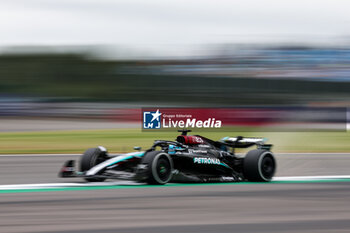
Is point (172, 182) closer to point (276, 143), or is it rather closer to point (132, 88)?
point (276, 143)

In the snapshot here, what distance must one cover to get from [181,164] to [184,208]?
7.44 ft

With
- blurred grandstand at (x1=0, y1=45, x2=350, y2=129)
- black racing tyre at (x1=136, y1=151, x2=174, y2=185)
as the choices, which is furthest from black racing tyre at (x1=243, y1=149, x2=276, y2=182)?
blurred grandstand at (x1=0, y1=45, x2=350, y2=129)

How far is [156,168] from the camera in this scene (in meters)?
7.78

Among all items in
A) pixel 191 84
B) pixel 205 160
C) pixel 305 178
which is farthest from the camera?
pixel 191 84

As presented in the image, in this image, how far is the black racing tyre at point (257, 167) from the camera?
28.2ft

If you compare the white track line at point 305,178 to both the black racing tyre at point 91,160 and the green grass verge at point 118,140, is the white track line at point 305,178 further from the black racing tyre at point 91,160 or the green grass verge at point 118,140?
the green grass verge at point 118,140

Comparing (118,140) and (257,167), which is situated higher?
(118,140)

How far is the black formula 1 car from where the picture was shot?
25.8 feet

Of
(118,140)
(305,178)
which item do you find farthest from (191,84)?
(305,178)

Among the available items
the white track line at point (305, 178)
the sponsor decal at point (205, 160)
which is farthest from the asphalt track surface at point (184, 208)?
the white track line at point (305, 178)

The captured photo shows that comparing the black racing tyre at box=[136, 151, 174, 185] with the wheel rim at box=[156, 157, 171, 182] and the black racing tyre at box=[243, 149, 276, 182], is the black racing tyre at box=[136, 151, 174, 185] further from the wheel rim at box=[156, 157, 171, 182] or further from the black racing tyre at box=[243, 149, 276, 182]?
the black racing tyre at box=[243, 149, 276, 182]

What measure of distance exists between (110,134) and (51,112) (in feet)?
25.4

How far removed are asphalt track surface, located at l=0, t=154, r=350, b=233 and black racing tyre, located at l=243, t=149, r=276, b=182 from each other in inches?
11.4

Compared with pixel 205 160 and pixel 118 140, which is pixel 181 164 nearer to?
pixel 205 160
